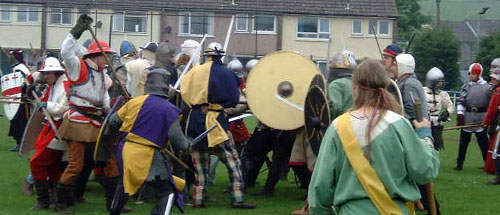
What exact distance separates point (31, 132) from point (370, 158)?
5968 mm

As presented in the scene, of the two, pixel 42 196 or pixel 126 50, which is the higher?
pixel 126 50

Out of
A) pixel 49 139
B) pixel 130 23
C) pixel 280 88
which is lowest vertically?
pixel 49 139

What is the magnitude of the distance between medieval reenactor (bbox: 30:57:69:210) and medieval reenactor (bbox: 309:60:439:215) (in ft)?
16.1

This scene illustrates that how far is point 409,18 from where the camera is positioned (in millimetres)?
79750

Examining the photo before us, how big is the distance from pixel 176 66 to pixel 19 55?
4.65 m

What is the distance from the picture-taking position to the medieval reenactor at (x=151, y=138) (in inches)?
312

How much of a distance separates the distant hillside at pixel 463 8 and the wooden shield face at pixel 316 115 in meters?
108

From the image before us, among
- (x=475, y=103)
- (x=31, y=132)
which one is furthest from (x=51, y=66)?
(x=475, y=103)

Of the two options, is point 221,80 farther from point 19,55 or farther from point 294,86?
point 19,55

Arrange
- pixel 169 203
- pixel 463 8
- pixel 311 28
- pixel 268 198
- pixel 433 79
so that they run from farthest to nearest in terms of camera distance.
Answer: pixel 463 8, pixel 311 28, pixel 433 79, pixel 268 198, pixel 169 203

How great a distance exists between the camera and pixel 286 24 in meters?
48.6

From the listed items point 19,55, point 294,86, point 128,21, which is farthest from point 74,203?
point 128,21

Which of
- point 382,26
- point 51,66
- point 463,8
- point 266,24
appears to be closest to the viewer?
point 51,66

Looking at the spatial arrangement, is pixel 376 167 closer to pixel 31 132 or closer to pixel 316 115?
pixel 316 115
